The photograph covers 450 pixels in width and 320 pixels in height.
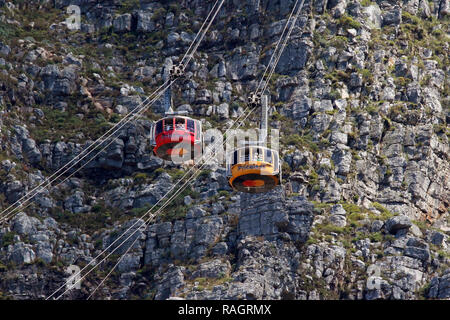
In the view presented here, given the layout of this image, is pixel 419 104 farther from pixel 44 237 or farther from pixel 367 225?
pixel 44 237

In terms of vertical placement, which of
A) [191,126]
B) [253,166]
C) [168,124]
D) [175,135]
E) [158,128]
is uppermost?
[191,126]

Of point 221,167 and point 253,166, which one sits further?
point 221,167

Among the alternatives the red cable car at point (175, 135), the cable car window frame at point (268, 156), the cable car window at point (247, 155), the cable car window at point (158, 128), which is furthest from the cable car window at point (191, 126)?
the cable car window frame at point (268, 156)

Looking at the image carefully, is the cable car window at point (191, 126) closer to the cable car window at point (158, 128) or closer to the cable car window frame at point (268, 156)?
the cable car window at point (158, 128)

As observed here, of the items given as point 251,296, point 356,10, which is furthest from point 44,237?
point 356,10

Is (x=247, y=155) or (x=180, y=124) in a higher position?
(x=180, y=124)

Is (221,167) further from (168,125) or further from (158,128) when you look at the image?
(168,125)

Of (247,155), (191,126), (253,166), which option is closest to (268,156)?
(253,166)
